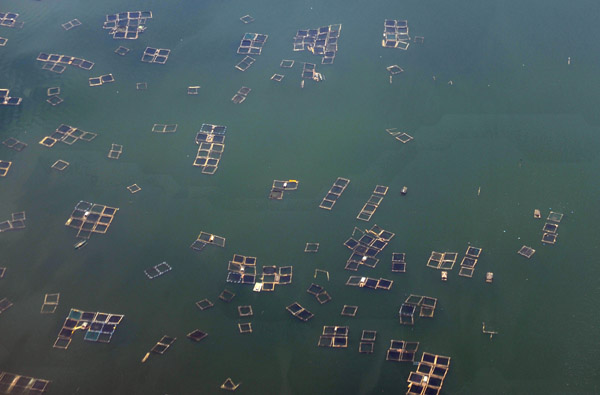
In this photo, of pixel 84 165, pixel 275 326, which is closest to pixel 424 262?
pixel 275 326

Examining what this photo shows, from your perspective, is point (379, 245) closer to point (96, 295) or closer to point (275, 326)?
point (275, 326)

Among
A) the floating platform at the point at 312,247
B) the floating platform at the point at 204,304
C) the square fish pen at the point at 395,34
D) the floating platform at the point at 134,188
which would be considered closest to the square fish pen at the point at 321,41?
the square fish pen at the point at 395,34

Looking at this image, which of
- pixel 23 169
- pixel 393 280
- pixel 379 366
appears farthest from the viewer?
pixel 23 169

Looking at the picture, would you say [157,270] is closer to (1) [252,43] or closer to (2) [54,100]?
(2) [54,100]

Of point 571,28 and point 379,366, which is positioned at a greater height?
point 571,28

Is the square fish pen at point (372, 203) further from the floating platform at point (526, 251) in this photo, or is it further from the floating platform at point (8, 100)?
the floating platform at point (8, 100)

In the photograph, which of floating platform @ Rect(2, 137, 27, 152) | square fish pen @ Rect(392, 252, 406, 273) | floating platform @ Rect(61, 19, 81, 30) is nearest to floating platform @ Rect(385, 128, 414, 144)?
square fish pen @ Rect(392, 252, 406, 273)
